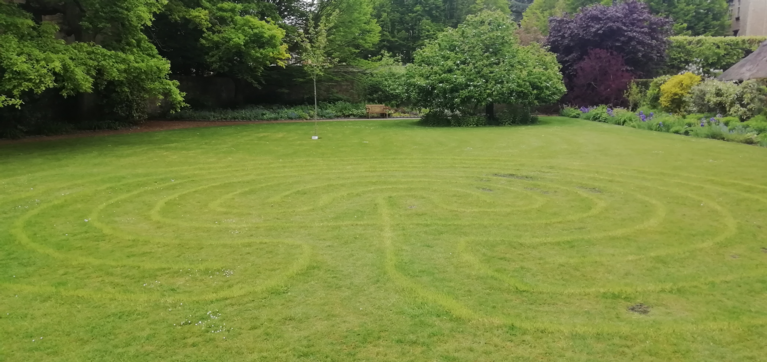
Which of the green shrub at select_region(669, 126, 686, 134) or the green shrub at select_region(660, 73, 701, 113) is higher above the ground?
the green shrub at select_region(660, 73, 701, 113)

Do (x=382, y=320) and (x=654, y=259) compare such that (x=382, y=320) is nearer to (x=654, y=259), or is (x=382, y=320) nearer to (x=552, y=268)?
(x=552, y=268)

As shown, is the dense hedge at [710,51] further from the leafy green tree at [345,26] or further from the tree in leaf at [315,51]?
the tree in leaf at [315,51]

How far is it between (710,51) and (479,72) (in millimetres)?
16478

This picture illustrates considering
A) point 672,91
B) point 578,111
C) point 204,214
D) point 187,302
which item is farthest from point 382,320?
point 578,111

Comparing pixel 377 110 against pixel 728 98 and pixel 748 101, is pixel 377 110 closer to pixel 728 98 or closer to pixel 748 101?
pixel 728 98

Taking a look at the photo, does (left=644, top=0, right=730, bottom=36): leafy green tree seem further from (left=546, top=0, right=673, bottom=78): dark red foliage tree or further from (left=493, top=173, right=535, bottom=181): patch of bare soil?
(left=493, top=173, right=535, bottom=181): patch of bare soil

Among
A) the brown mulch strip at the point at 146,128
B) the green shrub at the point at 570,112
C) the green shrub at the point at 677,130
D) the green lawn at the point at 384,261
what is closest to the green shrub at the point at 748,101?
the green shrub at the point at 677,130

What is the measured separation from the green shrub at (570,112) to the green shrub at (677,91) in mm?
4013

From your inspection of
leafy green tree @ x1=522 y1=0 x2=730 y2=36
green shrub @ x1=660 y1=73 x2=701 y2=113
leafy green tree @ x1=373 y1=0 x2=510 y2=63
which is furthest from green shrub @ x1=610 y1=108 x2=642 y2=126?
leafy green tree @ x1=522 y1=0 x2=730 y2=36

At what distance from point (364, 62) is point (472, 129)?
44.3 feet

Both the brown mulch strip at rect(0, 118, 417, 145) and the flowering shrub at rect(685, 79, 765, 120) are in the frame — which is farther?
the flowering shrub at rect(685, 79, 765, 120)

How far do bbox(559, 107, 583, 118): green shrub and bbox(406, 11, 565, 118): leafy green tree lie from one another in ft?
11.1

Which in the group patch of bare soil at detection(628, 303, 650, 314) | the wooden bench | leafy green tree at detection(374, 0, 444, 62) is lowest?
patch of bare soil at detection(628, 303, 650, 314)

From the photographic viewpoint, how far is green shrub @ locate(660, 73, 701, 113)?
70.6ft
